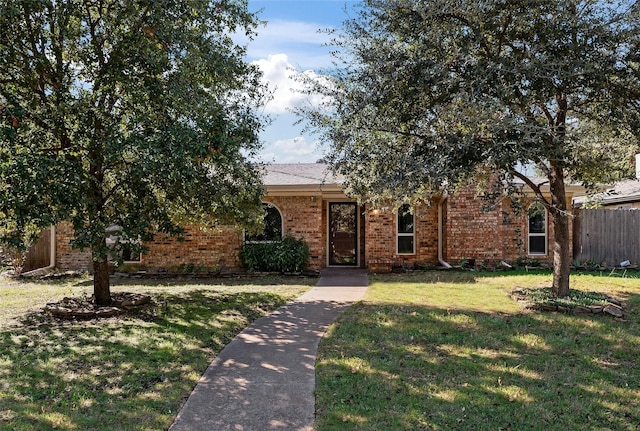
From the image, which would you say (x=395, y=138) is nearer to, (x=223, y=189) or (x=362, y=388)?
(x=223, y=189)

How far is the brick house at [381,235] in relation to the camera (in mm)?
14023

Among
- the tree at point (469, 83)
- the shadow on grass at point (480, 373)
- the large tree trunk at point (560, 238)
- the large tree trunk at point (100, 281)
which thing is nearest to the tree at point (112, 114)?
the large tree trunk at point (100, 281)

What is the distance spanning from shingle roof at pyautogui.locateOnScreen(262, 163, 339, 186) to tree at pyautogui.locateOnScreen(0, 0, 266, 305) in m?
5.22

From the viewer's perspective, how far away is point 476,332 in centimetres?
679

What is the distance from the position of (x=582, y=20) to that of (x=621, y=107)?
142cm

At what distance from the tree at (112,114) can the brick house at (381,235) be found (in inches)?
240

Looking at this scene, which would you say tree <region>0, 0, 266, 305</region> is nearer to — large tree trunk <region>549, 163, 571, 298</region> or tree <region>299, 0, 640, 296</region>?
tree <region>299, 0, 640, 296</region>

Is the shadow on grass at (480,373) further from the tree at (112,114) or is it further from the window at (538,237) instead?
the window at (538,237)

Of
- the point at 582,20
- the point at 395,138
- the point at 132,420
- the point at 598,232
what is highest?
the point at 582,20

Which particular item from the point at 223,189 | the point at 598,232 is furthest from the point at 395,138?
the point at 598,232

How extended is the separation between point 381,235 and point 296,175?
356 cm

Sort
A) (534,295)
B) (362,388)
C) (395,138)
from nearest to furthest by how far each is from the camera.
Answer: (362,388)
(395,138)
(534,295)

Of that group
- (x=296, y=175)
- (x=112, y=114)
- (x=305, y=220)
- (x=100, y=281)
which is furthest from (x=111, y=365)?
(x=296, y=175)

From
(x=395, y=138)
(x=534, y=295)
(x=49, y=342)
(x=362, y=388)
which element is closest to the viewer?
(x=362, y=388)
